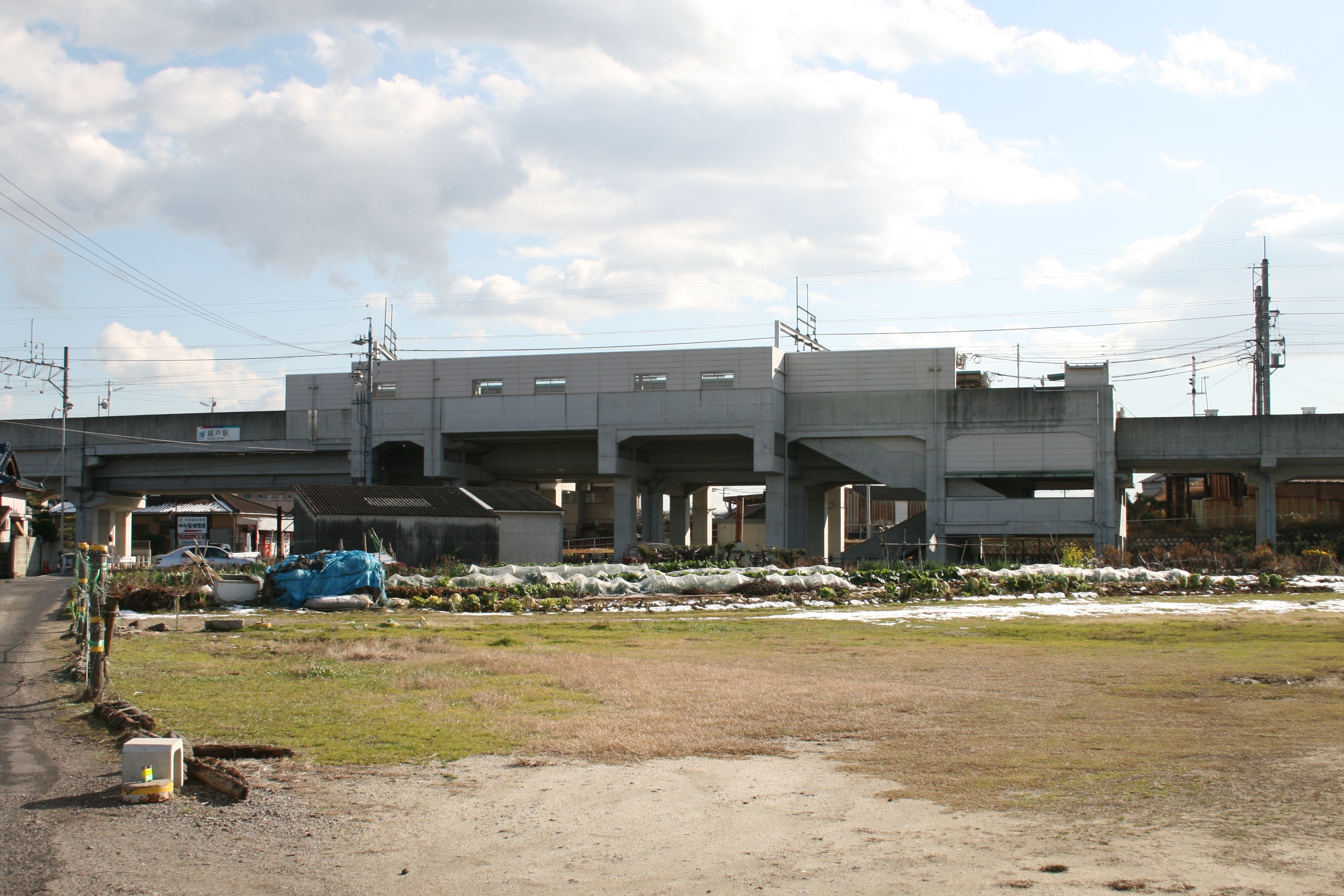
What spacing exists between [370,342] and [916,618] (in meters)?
42.8

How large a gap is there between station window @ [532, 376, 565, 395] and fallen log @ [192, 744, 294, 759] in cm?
5093

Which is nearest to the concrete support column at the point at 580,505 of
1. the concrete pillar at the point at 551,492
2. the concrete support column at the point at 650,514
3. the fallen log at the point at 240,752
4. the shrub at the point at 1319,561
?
the concrete pillar at the point at 551,492

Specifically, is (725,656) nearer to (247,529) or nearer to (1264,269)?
(1264,269)

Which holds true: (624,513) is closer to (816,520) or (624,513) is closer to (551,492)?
(816,520)

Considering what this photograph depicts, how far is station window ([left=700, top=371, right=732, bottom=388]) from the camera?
187ft

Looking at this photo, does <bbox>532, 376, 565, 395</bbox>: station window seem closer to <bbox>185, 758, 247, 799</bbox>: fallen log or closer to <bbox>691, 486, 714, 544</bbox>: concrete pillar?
<bbox>691, 486, 714, 544</bbox>: concrete pillar

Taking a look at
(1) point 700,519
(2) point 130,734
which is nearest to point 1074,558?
(2) point 130,734

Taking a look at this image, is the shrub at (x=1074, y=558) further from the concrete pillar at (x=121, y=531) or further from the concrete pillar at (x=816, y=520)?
the concrete pillar at (x=121, y=531)

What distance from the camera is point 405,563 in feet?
130

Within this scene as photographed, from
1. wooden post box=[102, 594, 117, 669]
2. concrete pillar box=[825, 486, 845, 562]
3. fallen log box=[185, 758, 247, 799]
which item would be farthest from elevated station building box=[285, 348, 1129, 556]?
fallen log box=[185, 758, 247, 799]

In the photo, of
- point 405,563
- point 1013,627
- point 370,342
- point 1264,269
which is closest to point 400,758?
point 1013,627

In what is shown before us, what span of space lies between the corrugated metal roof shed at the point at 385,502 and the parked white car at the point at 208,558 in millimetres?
4354

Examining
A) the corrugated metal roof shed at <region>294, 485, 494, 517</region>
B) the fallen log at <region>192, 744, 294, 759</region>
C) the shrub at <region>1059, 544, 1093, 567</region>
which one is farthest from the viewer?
the shrub at <region>1059, 544, 1093, 567</region>

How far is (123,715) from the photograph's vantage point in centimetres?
993
